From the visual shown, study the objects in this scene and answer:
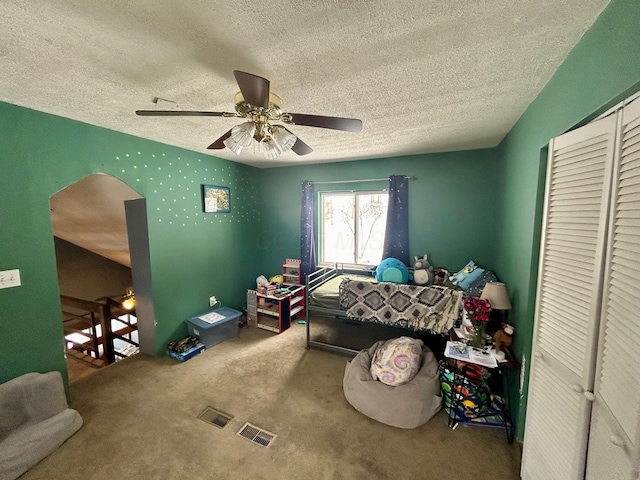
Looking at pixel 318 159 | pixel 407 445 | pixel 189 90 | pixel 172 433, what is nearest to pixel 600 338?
pixel 407 445

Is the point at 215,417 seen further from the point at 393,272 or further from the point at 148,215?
the point at 393,272

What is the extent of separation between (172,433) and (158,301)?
146 cm

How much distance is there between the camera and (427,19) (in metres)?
1.04

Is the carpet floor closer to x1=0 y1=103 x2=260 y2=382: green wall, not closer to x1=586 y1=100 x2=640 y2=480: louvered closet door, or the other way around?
x1=0 y1=103 x2=260 y2=382: green wall

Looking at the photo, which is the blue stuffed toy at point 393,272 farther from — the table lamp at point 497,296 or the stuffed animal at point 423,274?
the table lamp at point 497,296

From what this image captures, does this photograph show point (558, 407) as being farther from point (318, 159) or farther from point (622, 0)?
point (318, 159)

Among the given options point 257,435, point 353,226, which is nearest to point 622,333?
point 257,435

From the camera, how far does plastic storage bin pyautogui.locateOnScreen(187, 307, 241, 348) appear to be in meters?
3.11

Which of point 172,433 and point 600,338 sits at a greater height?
point 600,338

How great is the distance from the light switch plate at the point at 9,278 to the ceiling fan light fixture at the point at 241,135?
1.99 m

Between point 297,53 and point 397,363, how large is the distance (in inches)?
92.7

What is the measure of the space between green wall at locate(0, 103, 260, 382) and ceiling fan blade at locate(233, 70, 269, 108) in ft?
6.67

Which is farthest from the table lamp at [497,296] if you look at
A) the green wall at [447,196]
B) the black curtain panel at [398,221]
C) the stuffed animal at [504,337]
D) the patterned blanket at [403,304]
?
the black curtain panel at [398,221]

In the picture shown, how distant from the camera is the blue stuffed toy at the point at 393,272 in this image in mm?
3193
